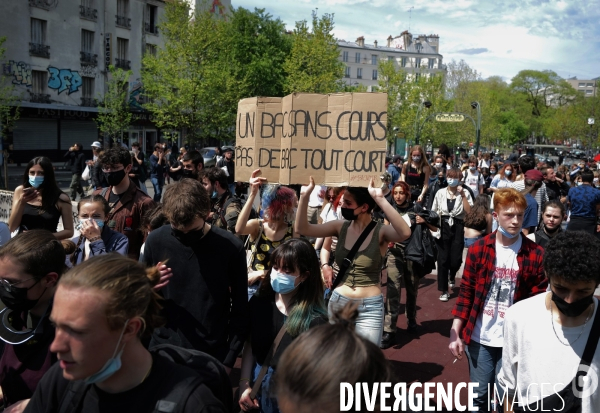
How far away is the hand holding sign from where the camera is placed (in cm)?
409

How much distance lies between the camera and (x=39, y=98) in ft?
106

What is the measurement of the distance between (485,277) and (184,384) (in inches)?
96.7

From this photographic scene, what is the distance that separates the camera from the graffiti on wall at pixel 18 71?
3002cm

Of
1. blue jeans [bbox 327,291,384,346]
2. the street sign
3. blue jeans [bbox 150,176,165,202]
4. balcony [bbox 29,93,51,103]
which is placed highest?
balcony [bbox 29,93,51,103]

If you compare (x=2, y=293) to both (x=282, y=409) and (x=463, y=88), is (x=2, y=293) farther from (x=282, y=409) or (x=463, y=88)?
(x=463, y=88)

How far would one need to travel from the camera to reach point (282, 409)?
1.60 metres

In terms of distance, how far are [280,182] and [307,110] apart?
0.61 meters

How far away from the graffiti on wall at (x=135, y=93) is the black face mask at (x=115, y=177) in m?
35.7

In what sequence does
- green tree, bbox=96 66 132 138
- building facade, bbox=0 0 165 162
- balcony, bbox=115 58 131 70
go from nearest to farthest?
building facade, bbox=0 0 165 162 < green tree, bbox=96 66 132 138 < balcony, bbox=115 58 131 70

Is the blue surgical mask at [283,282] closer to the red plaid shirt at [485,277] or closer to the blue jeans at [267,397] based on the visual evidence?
the blue jeans at [267,397]

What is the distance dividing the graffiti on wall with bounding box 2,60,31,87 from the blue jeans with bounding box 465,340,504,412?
33299 millimetres

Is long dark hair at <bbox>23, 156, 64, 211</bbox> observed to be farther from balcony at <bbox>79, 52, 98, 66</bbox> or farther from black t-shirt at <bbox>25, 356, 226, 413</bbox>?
balcony at <bbox>79, 52, 98, 66</bbox>

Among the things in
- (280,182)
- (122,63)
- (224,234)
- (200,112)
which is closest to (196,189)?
(224,234)

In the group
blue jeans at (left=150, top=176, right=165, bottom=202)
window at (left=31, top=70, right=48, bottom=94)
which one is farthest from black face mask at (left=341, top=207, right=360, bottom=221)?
window at (left=31, top=70, right=48, bottom=94)
